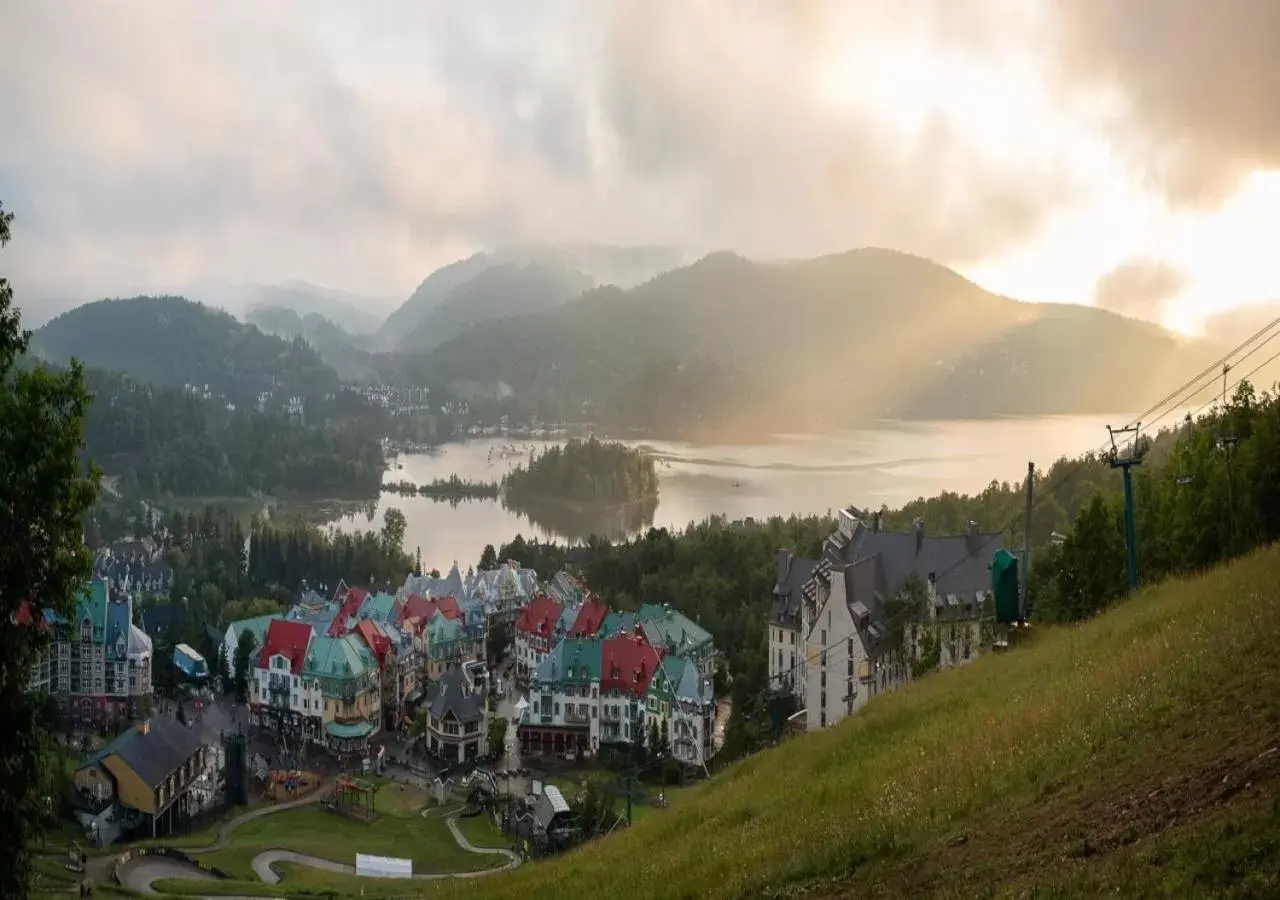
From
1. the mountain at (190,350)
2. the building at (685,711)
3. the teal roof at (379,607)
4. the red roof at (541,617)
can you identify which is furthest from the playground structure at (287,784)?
the mountain at (190,350)

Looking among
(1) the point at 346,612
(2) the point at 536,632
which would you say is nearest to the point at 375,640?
(1) the point at 346,612

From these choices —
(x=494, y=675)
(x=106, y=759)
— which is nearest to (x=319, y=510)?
(x=494, y=675)

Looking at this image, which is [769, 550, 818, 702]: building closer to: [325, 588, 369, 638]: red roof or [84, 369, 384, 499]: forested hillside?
[325, 588, 369, 638]: red roof

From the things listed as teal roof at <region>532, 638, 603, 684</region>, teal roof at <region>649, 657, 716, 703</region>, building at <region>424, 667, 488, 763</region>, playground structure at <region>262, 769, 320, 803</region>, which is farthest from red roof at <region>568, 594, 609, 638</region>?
playground structure at <region>262, 769, 320, 803</region>

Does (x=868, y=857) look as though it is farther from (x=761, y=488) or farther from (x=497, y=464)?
(x=497, y=464)

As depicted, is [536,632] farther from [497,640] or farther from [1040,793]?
[1040,793]
